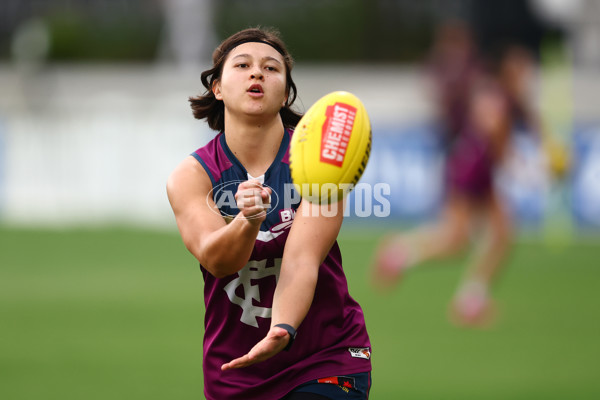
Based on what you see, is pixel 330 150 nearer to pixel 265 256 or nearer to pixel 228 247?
pixel 228 247

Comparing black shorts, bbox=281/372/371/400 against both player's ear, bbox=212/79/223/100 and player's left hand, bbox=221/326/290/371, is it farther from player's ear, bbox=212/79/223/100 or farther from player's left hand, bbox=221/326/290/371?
player's ear, bbox=212/79/223/100

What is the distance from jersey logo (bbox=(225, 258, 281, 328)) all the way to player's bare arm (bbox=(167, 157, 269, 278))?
273 millimetres

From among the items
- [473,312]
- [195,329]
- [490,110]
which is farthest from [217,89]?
[473,312]

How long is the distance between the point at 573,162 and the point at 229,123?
42.7 ft

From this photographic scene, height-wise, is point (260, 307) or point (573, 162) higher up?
point (573, 162)

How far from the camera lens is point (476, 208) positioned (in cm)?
1062

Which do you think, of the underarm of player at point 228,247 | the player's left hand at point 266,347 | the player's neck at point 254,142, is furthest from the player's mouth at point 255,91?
the player's left hand at point 266,347

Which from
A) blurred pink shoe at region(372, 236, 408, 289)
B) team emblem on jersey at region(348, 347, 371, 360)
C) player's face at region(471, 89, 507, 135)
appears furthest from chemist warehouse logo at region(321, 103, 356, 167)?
blurred pink shoe at region(372, 236, 408, 289)

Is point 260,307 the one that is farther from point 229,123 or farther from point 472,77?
point 472,77

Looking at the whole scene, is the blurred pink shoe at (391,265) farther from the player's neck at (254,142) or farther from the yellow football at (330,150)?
the yellow football at (330,150)

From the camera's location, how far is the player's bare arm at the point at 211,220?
10.5 feet

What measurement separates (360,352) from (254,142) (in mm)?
943

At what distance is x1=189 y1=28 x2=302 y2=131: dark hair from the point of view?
380 centimetres

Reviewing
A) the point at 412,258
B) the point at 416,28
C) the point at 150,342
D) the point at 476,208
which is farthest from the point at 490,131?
the point at 416,28
